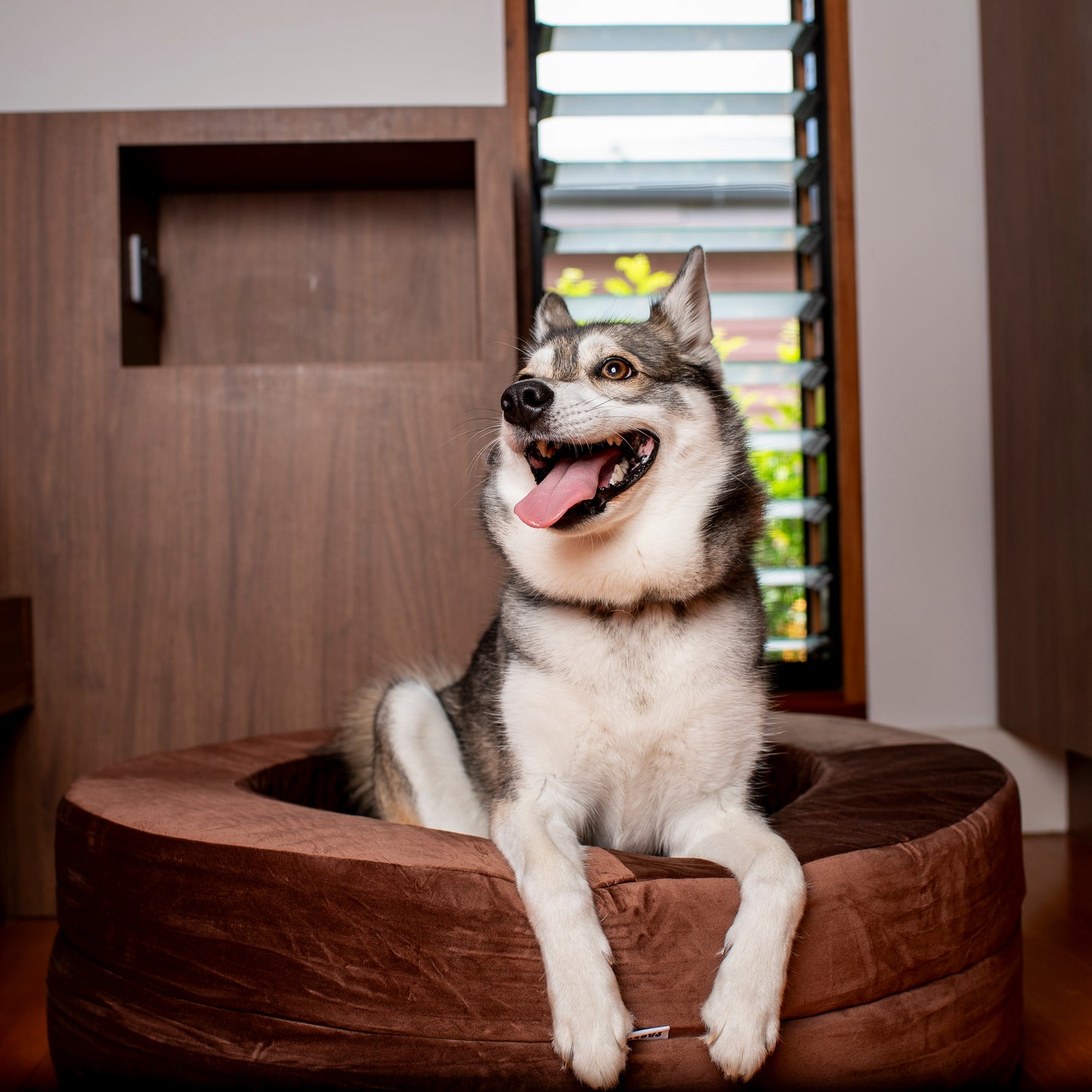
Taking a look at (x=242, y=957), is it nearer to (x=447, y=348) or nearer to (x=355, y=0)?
(x=447, y=348)

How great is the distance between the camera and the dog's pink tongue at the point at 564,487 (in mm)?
1392

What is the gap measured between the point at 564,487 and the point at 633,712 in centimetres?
33

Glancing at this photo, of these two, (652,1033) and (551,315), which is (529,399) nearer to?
(551,315)

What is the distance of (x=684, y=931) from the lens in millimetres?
1224

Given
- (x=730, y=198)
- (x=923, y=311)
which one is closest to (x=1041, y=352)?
(x=923, y=311)

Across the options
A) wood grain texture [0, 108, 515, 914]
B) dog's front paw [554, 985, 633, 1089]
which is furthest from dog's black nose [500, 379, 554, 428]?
wood grain texture [0, 108, 515, 914]

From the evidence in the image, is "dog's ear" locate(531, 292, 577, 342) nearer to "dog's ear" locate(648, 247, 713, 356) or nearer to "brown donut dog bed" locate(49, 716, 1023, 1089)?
"dog's ear" locate(648, 247, 713, 356)

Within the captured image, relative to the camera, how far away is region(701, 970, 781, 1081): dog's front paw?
112cm

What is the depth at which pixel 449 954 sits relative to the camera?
1236 millimetres

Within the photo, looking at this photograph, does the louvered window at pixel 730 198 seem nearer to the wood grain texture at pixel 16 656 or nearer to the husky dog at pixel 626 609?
the husky dog at pixel 626 609

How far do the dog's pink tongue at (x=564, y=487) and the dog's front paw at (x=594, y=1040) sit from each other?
597 millimetres

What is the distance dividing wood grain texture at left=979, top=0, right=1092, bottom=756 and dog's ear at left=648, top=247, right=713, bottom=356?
1.22 meters

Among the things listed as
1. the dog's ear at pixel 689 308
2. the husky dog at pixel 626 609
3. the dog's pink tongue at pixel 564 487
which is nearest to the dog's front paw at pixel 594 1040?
the husky dog at pixel 626 609

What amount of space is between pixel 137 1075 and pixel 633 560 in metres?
0.98
